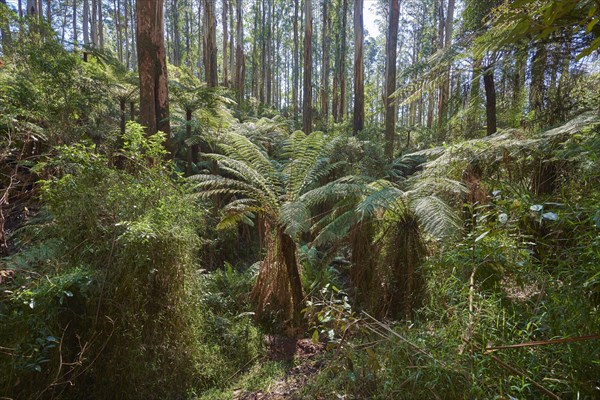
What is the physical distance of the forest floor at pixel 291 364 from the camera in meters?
2.95

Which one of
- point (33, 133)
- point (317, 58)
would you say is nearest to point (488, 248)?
point (33, 133)

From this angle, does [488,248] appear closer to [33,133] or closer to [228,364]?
[228,364]

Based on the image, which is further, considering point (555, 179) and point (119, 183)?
point (555, 179)

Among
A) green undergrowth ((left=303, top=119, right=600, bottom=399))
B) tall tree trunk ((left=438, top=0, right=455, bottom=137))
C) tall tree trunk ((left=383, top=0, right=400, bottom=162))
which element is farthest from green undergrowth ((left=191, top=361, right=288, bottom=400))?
tall tree trunk ((left=383, top=0, right=400, bottom=162))

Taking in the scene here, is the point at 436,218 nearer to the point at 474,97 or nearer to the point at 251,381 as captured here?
the point at 251,381

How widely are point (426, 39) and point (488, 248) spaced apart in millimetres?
26040

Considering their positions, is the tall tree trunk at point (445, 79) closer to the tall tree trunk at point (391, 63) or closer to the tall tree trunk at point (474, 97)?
the tall tree trunk at point (474, 97)

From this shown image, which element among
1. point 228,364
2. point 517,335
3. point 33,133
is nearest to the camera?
point 517,335

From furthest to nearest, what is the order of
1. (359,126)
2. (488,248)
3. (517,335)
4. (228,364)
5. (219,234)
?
(359,126) < (219,234) < (228,364) < (488,248) < (517,335)

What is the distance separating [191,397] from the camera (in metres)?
2.97

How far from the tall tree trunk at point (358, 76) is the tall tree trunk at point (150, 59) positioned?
7.54 m

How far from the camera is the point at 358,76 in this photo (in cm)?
1209

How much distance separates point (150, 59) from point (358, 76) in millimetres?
8273

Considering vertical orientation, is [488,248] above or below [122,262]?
above
